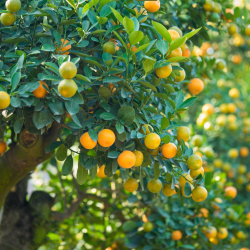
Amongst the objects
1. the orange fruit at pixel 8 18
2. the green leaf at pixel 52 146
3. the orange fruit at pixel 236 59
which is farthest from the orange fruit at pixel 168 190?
the orange fruit at pixel 236 59

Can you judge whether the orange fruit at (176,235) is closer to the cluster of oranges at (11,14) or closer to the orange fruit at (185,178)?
the orange fruit at (185,178)

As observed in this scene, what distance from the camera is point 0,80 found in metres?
0.63

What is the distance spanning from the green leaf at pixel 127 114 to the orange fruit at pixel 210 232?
0.85m

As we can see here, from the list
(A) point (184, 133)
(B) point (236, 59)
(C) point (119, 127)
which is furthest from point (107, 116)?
(B) point (236, 59)

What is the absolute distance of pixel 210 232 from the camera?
126 cm

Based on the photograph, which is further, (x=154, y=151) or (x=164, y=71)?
(x=154, y=151)

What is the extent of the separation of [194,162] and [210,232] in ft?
2.24

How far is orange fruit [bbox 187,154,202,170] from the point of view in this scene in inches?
29.0

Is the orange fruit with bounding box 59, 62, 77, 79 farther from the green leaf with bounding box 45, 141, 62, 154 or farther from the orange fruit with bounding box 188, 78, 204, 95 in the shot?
the orange fruit with bounding box 188, 78, 204, 95

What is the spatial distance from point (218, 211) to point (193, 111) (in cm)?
151

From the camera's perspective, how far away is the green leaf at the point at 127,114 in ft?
2.19

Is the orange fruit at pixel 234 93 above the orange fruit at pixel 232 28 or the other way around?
the other way around

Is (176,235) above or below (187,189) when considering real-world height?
below

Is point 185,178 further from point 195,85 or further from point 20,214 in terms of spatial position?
point 20,214
